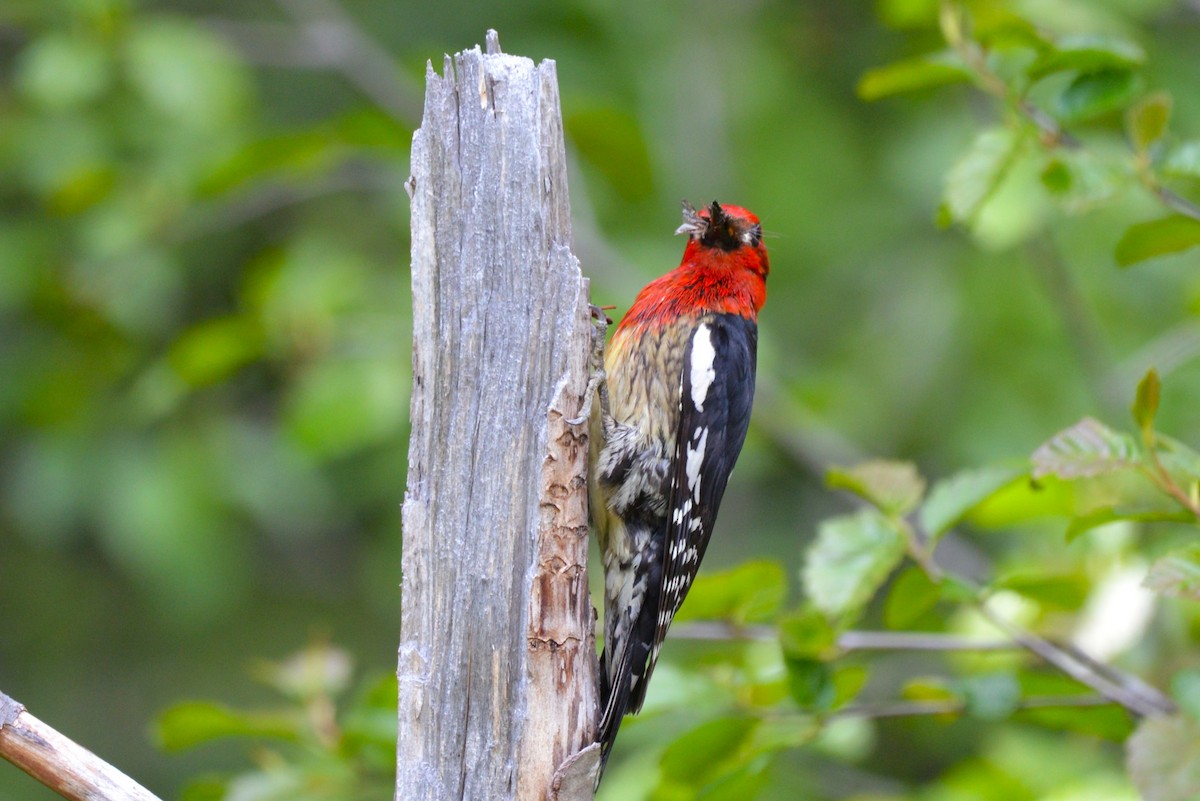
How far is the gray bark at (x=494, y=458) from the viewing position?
74.3 inches

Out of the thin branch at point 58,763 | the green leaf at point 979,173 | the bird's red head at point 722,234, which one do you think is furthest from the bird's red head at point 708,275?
the thin branch at point 58,763

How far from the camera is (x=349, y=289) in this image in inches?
147

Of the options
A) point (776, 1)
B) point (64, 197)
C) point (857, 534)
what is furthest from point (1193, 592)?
point (776, 1)

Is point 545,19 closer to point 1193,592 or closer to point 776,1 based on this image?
point 776,1

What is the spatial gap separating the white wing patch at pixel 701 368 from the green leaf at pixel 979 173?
2.42 ft

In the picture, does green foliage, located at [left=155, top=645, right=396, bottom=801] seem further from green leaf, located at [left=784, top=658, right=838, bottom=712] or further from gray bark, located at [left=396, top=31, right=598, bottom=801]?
green leaf, located at [left=784, top=658, right=838, bottom=712]

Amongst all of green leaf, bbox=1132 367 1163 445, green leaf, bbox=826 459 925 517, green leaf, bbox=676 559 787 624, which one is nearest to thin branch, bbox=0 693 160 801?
green leaf, bbox=676 559 787 624

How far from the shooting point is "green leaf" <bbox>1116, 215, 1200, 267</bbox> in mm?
2012

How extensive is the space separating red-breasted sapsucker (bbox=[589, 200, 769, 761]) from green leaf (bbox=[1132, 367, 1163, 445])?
43.0 inches

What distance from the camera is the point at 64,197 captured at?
3.55 meters

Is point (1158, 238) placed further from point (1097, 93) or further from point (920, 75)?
point (920, 75)

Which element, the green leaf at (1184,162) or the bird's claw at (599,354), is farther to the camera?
the bird's claw at (599,354)

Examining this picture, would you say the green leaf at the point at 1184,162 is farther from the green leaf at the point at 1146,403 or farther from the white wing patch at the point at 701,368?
the white wing patch at the point at 701,368

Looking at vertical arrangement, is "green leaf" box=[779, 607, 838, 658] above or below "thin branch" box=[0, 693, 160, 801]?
above
